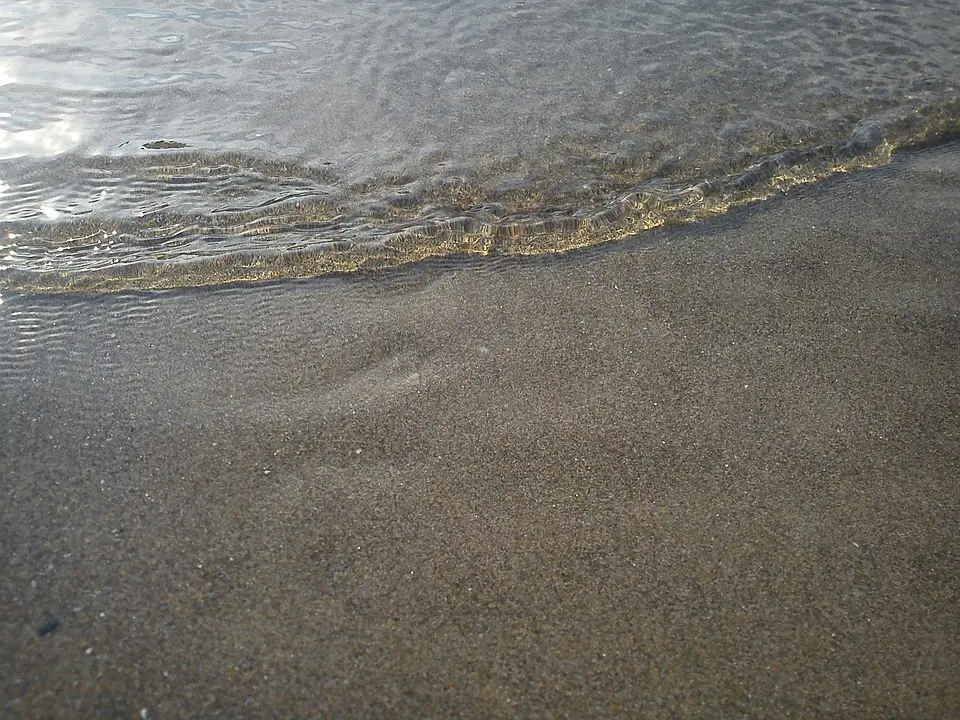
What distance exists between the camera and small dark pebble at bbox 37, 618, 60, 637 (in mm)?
1902

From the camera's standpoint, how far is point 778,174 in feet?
13.8

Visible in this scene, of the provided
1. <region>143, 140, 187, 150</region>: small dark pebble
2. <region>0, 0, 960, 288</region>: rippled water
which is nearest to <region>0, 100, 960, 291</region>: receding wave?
Result: <region>0, 0, 960, 288</region>: rippled water

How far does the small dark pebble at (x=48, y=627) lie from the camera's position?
1.90m

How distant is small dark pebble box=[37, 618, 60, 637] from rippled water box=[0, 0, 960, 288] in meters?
1.79

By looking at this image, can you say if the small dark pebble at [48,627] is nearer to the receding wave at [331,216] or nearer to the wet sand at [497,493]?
the wet sand at [497,493]

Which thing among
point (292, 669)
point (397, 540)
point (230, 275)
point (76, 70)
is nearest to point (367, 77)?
point (76, 70)

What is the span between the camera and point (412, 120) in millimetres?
4750

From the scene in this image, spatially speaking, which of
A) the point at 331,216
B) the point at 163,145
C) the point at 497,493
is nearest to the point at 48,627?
the point at 497,493

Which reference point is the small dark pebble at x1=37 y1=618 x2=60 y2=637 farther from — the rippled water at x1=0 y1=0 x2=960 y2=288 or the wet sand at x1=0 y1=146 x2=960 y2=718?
the rippled water at x1=0 y1=0 x2=960 y2=288

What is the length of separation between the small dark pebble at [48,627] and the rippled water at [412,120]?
5.87 feet

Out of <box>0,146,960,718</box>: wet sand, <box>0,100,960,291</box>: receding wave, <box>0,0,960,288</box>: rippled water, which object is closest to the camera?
<box>0,146,960,718</box>: wet sand

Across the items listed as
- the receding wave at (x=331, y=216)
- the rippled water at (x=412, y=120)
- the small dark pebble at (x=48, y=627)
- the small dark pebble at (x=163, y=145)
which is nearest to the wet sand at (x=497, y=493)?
the small dark pebble at (x=48, y=627)

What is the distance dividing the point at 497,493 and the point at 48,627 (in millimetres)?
1259

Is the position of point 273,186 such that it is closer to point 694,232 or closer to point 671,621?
point 694,232
